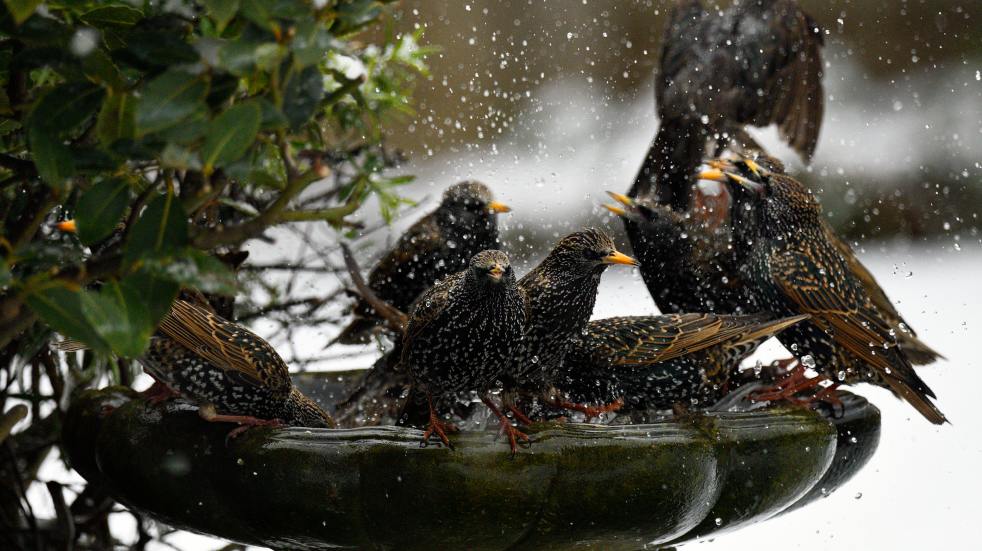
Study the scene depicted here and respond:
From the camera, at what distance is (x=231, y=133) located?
974 millimetres

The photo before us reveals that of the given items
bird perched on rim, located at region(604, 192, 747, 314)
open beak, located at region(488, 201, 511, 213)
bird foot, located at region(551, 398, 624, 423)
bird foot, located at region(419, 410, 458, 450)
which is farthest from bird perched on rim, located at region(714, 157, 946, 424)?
bird foot, located at region(419, 410, 458, 450)

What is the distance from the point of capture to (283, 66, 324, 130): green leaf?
1.02 meters

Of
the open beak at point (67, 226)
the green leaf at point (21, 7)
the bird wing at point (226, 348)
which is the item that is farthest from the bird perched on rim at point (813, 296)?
the green leaf at point (21, 7)

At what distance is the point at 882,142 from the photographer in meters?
6.69

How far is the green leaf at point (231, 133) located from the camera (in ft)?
3.19

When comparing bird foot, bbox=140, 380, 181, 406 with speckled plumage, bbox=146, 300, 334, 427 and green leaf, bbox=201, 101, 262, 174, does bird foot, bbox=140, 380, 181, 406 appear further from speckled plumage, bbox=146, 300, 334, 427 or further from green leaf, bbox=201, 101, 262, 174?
green leaf, bbox=201, 101, 262, 174

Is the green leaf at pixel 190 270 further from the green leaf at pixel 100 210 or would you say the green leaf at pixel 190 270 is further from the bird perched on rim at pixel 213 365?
the bird perched on rim at pixel 213 365

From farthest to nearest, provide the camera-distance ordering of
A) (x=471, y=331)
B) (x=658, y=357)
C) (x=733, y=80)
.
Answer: (x=733, y=80), (x=658, y=357), (x=471, y=331)

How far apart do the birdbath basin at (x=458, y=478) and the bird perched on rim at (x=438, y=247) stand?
978mm

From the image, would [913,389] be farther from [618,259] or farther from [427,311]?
[427,311]

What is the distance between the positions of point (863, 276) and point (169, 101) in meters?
2.15

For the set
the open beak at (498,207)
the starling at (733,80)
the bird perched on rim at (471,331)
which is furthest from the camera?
the starling at (733,80)

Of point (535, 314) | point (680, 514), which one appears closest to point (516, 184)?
point (535, 314)

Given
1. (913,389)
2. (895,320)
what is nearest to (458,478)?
(913,389)
